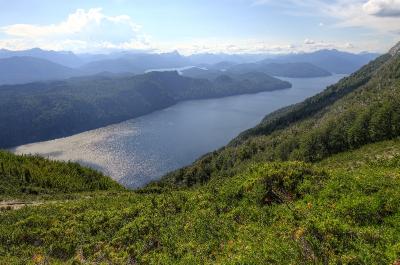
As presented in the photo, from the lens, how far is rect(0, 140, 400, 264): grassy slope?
60.2ft

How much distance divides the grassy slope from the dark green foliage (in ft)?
95.1

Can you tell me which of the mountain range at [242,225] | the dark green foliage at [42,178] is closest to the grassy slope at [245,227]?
the mountain range at [242,225]

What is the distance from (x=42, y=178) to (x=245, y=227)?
198 ft

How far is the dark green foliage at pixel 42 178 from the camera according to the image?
65062 mm

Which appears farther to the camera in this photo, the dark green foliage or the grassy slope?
the dark green foliage

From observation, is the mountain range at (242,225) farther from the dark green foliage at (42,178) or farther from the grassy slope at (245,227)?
the dark green foliage at (42,178)

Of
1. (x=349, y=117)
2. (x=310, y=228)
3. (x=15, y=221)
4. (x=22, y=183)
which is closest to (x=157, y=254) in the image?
(x=310, y=228)

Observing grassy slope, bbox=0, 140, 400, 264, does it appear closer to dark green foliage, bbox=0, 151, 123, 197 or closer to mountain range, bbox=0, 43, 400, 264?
mountain range, bbox=0, 43, 400, 264

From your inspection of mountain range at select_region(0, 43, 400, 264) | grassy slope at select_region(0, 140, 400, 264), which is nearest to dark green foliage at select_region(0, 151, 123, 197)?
mountain range at select_region(0, 43, 400, 264)

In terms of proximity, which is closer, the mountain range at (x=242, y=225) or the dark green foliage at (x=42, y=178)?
the mountain range at (x=242, y=225)

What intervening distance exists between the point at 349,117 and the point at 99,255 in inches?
5480

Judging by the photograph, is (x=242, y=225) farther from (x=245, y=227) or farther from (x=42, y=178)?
(x=42, y=178)

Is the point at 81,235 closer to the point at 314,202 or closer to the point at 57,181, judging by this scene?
the point at 314,202

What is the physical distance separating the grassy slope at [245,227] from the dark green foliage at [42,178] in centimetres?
2898
